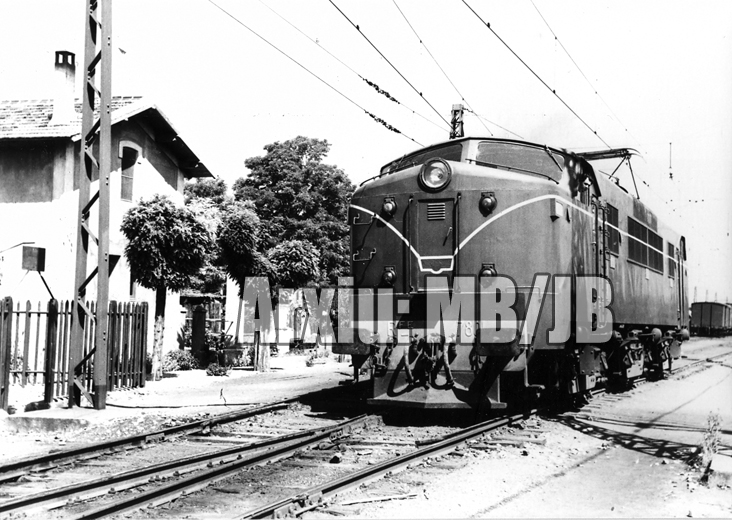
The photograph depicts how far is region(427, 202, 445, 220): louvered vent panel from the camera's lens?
9969 mm

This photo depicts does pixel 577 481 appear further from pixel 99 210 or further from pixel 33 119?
pixel 33 119

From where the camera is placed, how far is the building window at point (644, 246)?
1395cm

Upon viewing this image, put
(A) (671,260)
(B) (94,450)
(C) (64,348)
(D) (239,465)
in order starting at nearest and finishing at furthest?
(D) (239,465)
(B) (94,450)
(C) (64,348)
(A) (671,260)

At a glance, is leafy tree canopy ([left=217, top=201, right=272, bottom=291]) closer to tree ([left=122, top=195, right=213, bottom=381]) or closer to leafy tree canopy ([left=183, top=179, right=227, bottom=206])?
tree ([left=122, top=195, right=213, bottom=381])

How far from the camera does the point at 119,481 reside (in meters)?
6.57

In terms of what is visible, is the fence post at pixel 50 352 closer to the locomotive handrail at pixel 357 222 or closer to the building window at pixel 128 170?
the locomotive handrail at pixel 357 222

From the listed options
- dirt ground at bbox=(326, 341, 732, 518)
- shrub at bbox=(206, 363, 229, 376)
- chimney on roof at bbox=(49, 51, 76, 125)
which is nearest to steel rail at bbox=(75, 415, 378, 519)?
dirt ground at bbox=(326, 341, 732, 518)

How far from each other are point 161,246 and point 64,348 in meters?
4.99

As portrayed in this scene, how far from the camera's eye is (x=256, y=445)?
8312 mm

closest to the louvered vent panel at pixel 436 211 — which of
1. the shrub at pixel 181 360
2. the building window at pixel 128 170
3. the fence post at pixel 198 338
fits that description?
the shrub at pixel 181 360

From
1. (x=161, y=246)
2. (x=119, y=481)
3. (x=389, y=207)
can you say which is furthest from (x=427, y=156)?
(x=161, y=246)

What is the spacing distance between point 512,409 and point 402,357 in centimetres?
238

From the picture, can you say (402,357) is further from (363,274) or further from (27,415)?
(27,415)

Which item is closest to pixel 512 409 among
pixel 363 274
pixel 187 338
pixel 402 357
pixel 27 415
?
pixel 402 357
